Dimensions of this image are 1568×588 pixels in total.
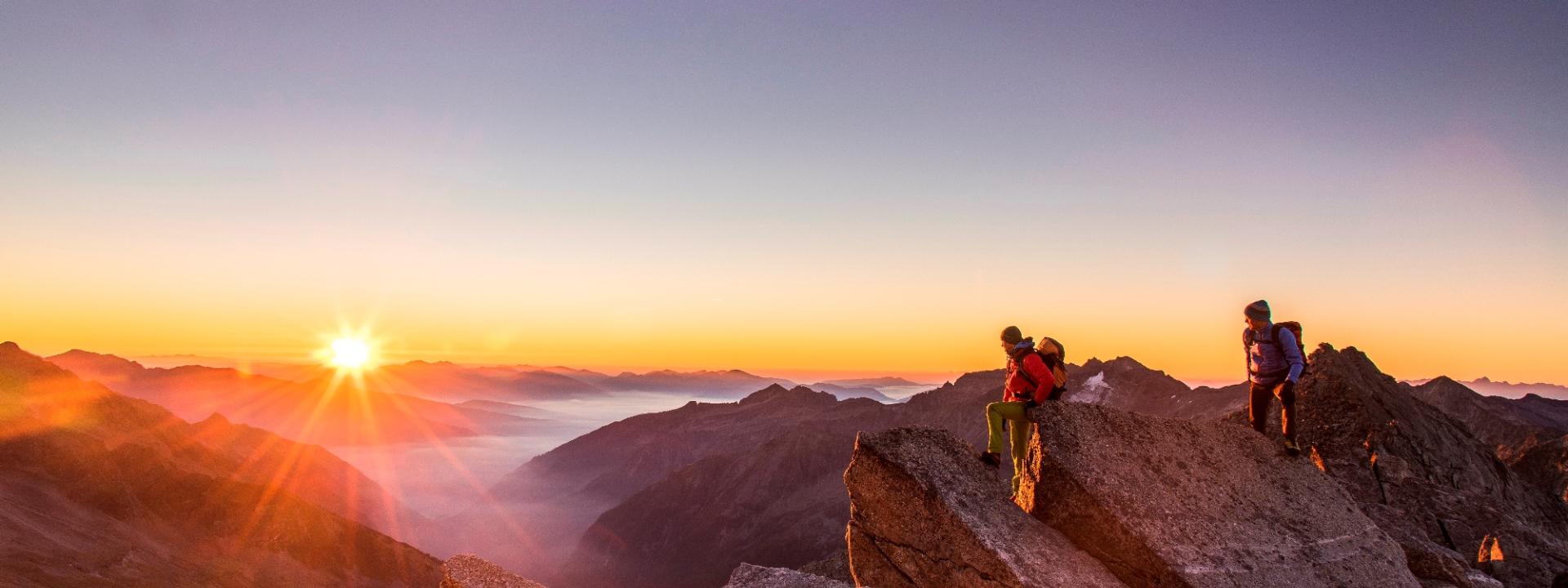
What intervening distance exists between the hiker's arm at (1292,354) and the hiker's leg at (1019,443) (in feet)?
17.1

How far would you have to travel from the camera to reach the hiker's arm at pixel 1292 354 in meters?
12.9

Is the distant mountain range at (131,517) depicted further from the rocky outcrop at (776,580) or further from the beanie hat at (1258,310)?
the beanie hat at (1258,310)

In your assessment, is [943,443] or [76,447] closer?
[943,443]

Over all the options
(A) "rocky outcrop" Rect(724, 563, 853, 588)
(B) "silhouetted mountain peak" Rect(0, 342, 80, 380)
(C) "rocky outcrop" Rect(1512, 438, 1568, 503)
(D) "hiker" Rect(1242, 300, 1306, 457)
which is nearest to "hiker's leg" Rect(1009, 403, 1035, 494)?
(A) "rocky outcrop" Rect(724, 563, 853, 588)

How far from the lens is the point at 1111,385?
516 ft

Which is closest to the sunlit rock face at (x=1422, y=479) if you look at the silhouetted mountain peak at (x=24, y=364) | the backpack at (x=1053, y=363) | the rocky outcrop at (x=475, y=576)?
the backpack at (x=1053, y=363)

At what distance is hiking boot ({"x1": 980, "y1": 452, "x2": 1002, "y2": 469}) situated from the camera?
37.9ft

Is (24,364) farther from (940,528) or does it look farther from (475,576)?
(940,528)

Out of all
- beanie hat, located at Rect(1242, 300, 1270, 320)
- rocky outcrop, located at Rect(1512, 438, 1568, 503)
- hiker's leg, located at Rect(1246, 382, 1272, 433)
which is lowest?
rocky outcrop, located at Rect(1512, 438, 1568, 503)

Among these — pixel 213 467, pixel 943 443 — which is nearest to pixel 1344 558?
pixel 943 443

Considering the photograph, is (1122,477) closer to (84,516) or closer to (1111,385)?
(84,516)

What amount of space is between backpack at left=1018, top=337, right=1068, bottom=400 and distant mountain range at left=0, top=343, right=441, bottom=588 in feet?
249

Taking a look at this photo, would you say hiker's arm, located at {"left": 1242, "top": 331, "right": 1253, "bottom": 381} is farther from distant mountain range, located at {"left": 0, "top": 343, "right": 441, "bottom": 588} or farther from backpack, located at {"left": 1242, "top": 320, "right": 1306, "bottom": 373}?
distant mountain range, located at {"left": 0, "top": 343, "right": 441, "bottom": 588}

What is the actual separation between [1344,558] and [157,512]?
10838 centimetres
